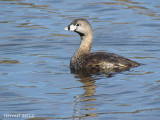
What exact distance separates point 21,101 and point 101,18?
8557 mm

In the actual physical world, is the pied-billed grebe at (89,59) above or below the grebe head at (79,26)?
below

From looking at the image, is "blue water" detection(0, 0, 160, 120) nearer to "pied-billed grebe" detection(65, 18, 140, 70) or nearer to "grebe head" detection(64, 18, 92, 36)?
"pied-billed grebe" detection(65, 18, 140, 70)

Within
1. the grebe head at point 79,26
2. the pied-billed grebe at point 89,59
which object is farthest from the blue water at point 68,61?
the grebe head at point 79,26

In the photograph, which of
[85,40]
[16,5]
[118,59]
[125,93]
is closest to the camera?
[125,93]

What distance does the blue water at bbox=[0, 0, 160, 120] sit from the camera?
8695 millimetres

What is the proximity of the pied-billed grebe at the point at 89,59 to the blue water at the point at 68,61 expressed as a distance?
26 cm

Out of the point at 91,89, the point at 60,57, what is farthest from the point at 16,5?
the point at 91,89

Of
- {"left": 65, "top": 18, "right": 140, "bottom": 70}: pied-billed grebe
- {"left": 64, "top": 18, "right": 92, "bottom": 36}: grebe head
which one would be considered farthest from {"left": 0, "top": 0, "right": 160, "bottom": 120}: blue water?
{"left": 64, "top": 18, "right": 92, "bottom": 36}: grebe head

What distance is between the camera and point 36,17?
676 inches

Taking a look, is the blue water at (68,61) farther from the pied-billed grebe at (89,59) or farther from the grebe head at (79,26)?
the grebe head at (79,26)

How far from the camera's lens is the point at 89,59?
1151 centimetres

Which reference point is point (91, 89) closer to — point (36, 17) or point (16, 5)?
point (36, 17)

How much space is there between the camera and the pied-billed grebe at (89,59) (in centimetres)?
1127

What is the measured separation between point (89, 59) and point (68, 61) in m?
1.09
